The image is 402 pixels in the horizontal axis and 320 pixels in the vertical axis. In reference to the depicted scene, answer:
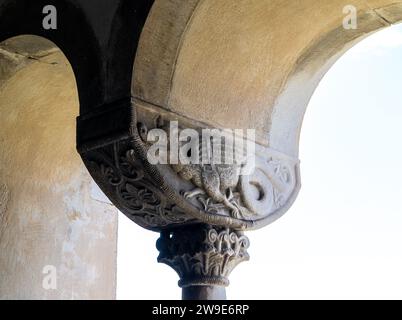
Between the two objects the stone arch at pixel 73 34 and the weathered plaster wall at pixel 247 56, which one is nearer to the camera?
the weathered plaster wall at pixel 247 56

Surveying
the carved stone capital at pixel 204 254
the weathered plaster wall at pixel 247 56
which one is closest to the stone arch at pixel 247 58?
the weathered plaster wall at pixel 247 56

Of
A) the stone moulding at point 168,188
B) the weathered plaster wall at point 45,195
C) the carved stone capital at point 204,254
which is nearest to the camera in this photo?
the stone moulding at point 168,188

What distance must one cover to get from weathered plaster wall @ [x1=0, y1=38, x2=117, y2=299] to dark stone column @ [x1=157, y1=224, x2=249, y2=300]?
1.20m

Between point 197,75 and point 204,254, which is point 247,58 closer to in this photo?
point 197,75

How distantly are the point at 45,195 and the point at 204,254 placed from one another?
4.70 ft

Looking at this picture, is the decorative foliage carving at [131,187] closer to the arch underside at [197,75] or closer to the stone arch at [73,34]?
the arch underside at [197,75]

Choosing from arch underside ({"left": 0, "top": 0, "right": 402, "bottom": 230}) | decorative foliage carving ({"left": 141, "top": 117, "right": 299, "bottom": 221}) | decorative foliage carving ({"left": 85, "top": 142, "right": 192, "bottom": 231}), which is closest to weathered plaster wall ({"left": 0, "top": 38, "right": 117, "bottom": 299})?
arch underside ({"left": 0, "top": 0, "right": 402, "bottom": 230})

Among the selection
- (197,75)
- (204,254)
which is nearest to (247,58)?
(197,75)

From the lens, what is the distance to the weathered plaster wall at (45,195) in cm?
434

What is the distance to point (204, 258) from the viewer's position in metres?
3.43

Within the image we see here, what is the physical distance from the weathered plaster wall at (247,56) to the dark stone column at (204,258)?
445 millimetres

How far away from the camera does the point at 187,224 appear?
3.47 metres

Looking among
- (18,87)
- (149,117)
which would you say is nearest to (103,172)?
(149,117)
